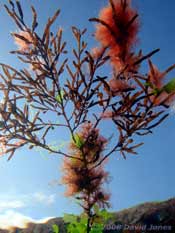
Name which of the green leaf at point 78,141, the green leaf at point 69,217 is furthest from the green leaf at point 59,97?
the green leaf at point 69,217

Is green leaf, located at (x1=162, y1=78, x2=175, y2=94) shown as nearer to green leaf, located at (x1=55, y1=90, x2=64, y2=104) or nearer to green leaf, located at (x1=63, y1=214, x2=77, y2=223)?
green leaf, located at (x1=55, y1=90, x2=64, y2=104)

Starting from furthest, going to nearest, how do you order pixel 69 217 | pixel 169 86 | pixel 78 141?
1. pixel 69 217
2. pixel 78 141
3. pixel 169 86

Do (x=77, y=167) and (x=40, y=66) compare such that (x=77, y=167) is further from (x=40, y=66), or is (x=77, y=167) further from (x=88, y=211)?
(x=40, y=66)

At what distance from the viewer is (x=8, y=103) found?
418cm

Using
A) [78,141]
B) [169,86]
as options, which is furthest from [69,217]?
[169,86]

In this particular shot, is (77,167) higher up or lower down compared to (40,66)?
lower down

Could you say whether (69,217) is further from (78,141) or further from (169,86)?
(169,86)

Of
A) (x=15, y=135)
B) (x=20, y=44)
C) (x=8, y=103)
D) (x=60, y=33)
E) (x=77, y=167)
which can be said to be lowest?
(x=77, y=167)

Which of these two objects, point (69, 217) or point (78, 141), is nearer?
point (78, 141)

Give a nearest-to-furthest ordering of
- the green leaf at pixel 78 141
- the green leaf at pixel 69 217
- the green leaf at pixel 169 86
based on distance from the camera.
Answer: the green leaf at pixel 169 86 → the green leaf at pixel 78 141 → the green leaf at pixel 69 217

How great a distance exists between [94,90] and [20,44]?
1241mm

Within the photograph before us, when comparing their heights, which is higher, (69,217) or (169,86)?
(169,86)

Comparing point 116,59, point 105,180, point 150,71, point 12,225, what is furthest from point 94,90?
point 12,225

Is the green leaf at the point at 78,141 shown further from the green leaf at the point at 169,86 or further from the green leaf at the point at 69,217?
the green leaf at the point at 69,217
